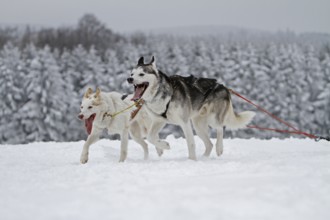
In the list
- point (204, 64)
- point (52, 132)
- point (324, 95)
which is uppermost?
point (204, 64)

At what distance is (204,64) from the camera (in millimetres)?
38656

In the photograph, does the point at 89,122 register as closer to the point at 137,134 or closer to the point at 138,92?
the point at 137,134

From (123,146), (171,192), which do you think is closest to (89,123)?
(123,146)

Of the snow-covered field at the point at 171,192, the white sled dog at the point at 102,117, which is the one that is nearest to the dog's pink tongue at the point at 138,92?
the white sled dog at the point at 102,117

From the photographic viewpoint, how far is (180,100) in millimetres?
6535

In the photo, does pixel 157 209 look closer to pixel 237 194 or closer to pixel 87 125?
pixel 237 194

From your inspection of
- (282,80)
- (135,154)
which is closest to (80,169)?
(135,154)

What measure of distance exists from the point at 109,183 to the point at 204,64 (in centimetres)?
3503

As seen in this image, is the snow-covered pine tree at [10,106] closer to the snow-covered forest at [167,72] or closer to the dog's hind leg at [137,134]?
the snow-covered forest at [167,72]

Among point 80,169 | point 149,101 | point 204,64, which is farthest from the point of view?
point 204,64

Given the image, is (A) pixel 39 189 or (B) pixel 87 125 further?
(B) pixel 87 125

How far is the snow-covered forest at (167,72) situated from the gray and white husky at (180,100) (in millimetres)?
25092

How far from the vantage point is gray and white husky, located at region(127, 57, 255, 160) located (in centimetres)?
633

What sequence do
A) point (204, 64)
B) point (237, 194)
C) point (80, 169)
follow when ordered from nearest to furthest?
point (237, 194) → point (80, 169) → point (204, 64)
